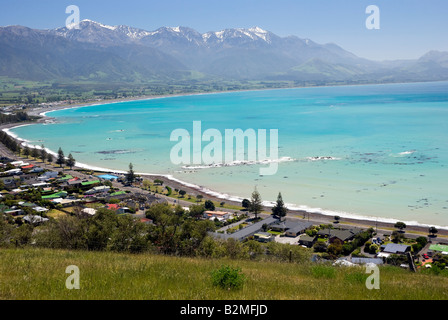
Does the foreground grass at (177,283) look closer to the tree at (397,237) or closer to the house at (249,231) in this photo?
the house at (249,231)

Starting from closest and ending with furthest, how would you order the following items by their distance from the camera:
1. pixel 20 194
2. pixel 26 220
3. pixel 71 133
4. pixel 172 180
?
pixel 26 220, pixel 20 194, pixel 172 180, pixel 71 133

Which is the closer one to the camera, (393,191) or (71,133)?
(393,191)

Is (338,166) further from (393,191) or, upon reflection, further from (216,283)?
(216,283)

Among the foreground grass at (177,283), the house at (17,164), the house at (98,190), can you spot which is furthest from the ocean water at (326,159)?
the foreground grass at (177,283)

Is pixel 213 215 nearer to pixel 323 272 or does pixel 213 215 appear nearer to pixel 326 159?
pixel 323 272

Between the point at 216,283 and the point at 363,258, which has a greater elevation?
the point at 216,283

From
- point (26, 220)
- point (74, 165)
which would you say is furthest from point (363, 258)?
point (74, 165)
